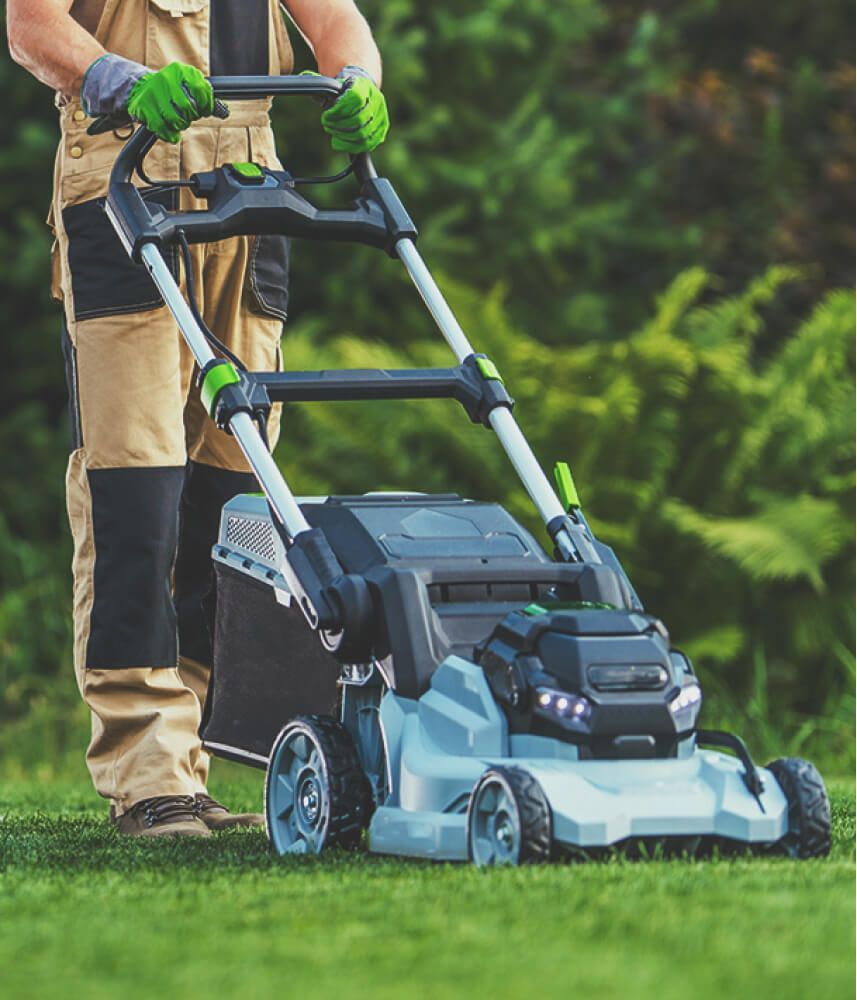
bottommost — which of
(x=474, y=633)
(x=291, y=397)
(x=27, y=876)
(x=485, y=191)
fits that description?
(x=27, y=876)

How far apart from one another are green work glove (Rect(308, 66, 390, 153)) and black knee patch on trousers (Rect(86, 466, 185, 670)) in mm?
733

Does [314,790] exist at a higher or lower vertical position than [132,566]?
lower

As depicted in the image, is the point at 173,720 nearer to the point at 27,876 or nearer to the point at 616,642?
the point at 27,876

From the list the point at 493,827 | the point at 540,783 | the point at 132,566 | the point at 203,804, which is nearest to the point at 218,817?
the point at 203,804

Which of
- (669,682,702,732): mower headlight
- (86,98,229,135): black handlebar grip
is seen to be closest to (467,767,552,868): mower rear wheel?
(669,682,702,732): mower headlight

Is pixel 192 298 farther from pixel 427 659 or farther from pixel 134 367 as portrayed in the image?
pixel 427 659

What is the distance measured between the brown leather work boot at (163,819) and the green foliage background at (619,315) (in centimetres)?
257

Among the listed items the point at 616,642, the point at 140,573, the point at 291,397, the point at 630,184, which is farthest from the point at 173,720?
the point at 630,184

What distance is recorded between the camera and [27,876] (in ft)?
10.1

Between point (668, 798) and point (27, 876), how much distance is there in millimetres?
996

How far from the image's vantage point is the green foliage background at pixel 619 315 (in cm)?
692

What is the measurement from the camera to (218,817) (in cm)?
389

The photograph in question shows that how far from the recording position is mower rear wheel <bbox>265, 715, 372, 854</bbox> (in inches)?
125

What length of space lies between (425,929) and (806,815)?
767 millimetres
